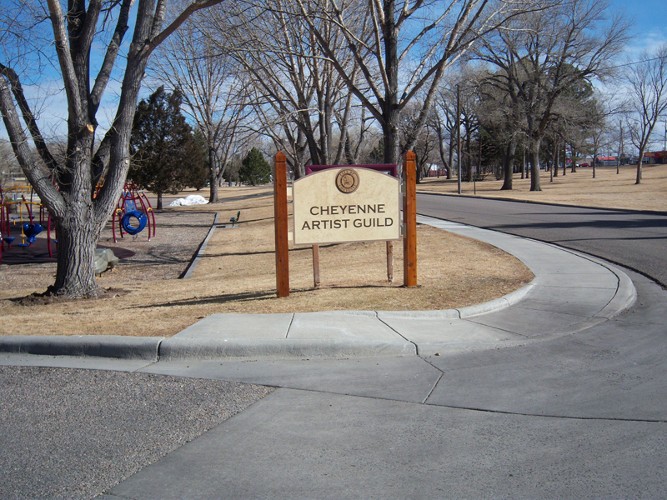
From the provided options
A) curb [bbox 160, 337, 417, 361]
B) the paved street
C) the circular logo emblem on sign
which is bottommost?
the paved street

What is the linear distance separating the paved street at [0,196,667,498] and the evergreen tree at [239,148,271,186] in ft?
310

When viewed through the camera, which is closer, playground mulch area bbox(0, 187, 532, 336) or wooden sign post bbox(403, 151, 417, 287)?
playground mulch area bbox(0, 187, 532, 336)

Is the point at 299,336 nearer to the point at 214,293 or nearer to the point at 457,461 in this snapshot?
the point at 457,461

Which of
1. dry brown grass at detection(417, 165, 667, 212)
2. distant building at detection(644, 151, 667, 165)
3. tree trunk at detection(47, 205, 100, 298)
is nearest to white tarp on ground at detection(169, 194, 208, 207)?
dry brown grass at detection(417, 165, 667, 212)

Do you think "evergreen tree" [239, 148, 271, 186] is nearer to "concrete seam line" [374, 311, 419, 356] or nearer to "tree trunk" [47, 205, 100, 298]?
"tree trunk" [47, 205, 100, 298]

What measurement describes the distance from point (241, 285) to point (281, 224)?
2826 mm

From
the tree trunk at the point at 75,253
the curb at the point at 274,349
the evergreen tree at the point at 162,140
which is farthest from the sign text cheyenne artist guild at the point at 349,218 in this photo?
the evergreen tree at the point at 162,140

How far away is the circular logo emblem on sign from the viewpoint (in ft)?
33.5

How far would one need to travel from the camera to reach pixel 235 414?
16.9ft

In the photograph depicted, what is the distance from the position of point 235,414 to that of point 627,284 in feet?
24.3

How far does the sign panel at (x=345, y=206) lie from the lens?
399 inches

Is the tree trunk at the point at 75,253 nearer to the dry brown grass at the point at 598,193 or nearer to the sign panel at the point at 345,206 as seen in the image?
the sign panel at the point at 345,206

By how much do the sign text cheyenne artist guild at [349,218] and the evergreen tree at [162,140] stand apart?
3386cm

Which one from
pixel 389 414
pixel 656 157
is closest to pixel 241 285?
pixel 389 414
